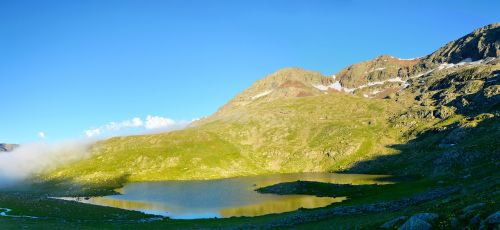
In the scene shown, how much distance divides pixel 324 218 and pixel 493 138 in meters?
131

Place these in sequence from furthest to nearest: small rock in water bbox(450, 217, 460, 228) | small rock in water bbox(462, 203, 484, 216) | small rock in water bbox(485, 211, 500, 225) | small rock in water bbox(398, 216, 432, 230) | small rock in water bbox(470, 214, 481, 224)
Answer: small rock in water bbox(398, 216, 432, 230)
small rock in water bbox(462, 203, 484, 216)
small rock in water bbox(450, 217, 460, 228)
small rock in water bbox(470, 214, 481, 224)
small rock in water bbox(485, 211, 500, 225)

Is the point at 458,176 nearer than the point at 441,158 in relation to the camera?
Yes

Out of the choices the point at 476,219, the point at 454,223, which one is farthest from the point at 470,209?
the point at 476,219

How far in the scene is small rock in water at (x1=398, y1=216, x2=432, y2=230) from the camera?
99.9ft

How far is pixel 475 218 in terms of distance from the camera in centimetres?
2852

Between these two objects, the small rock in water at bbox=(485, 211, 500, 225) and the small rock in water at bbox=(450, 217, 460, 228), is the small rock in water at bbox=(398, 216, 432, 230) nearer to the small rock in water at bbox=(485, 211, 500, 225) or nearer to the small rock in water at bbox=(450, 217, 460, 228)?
the small rock in water at bbox=(450, 217, 460, 228)

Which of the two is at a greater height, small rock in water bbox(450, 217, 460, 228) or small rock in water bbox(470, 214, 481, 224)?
small rock in water bbox(470, 214, 481, 224)

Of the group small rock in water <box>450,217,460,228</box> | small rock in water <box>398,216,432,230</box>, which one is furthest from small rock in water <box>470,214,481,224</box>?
small rock in water <box>398,216,432,230</box>

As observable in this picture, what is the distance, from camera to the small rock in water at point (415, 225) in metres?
30.4

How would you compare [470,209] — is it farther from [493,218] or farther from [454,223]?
[493,218]

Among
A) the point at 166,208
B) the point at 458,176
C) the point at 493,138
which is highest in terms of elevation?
the point at 493,138

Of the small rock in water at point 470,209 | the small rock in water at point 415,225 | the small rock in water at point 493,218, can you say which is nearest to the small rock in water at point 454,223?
the small rock in water at point 470,209

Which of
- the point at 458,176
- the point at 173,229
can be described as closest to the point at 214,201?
the point at 173,229

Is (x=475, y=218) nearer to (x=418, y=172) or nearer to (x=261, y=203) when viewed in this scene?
(x=261, y=203)
